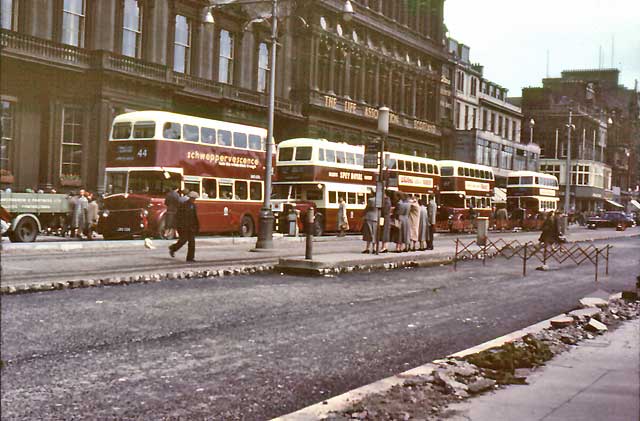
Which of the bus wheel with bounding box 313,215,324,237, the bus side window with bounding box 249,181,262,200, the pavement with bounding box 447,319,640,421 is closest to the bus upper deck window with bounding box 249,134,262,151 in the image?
the bus side window with bounding box 249,181,262,200

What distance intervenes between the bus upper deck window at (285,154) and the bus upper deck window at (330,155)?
68.2 inches

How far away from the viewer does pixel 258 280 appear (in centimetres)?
1453

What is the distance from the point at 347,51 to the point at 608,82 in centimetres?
4664

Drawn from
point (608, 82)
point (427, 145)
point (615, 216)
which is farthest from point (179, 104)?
point (615, 216)

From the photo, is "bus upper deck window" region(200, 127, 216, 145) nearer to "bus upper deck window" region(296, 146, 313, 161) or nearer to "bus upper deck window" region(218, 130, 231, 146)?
"bus upper deck window" region(218, 130, 231, 146)

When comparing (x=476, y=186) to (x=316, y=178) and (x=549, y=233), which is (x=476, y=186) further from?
(x=549, y=233)

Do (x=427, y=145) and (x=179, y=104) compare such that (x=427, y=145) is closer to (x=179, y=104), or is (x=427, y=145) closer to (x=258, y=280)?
(x=179, y=104)

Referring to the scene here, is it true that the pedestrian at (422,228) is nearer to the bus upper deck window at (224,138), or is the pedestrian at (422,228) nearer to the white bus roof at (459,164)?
the bus upper deck window at (224,138)

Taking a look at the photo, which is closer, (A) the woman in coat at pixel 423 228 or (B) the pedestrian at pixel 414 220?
(B) the pedestrian at pixel 414 220

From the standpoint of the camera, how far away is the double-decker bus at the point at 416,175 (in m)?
39.7

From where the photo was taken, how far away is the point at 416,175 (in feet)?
136

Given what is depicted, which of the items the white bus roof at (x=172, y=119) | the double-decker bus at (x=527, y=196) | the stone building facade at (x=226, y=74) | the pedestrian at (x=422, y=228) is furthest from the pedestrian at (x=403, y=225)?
the double-decker bus at (x=527, y=196)

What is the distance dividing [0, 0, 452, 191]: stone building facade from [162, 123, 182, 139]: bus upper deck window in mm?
1000

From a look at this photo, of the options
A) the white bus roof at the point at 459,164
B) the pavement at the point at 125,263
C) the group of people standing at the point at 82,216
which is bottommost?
the pavement at the point at 125,263
